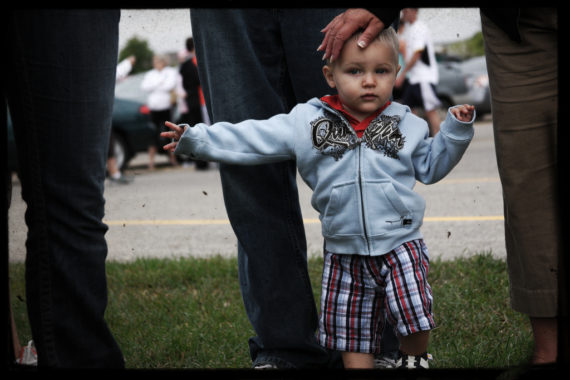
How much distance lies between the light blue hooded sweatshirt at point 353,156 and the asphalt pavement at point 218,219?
1.22 metres

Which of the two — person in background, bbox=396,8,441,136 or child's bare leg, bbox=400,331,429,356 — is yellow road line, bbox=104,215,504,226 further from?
person in background, bbox=396,8,441,136

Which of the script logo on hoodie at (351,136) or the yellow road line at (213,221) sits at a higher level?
the script logo on hoodie at (351,136)

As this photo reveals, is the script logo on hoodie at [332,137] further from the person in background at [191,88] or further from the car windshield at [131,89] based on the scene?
the car windshield at [131,89]

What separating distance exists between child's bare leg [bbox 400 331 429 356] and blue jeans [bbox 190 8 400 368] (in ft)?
1.02

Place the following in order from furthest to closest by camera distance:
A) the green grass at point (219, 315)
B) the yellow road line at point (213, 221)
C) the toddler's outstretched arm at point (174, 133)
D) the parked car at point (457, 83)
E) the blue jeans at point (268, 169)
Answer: the parked car at point (457, 83)
the yellow road line at point (213, 221)
the green grass at point (219, 315)
the blue jeans at point (268, 169)
the toddler's outstretched arm at point (174, 133)

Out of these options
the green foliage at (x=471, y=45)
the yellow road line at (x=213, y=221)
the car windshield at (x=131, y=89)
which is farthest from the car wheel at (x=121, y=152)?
the green foliage at (x=471, y=45)

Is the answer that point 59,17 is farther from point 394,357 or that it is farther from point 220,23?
point 394,357

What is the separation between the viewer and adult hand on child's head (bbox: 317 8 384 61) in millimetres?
2125

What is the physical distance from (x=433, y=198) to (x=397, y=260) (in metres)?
4.14

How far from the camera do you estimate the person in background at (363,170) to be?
216cm

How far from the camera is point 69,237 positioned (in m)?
1.96

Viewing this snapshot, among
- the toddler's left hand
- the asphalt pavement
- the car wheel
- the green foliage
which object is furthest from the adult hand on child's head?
the car wheel

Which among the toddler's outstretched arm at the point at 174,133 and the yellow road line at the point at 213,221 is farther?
the yellow road line at the point at 213,221

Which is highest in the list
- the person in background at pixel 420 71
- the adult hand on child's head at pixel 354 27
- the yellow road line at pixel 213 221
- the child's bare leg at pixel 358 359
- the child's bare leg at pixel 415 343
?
the person in background at pixel 420 71
